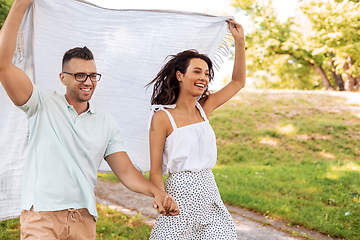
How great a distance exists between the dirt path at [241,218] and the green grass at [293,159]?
0.23 metres

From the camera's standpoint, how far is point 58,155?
2238 millimetres

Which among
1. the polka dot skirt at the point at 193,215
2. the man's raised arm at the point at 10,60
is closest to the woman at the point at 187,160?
the polka dot skirt at the point at 193,215

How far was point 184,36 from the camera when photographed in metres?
3.28

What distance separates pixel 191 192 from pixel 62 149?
3.33ft

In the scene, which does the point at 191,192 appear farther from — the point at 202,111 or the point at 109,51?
the point at 109,51

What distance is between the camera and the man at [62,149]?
2127 millimetres

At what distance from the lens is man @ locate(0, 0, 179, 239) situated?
83.7 inches

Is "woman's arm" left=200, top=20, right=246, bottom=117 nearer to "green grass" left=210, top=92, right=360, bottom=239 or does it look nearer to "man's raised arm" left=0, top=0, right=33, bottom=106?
"man's raised arm" left=0, top=0, right=33, bottom=106

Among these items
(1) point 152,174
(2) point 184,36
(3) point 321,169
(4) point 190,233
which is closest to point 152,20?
(2) point 184,36

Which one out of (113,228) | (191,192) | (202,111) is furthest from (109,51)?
(113,228)

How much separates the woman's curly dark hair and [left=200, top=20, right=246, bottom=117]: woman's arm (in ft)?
1.01

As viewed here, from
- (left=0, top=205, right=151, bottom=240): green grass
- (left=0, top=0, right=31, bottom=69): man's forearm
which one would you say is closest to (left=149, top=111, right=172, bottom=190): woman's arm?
(left=0, top=0, right=31, bottom=69): man's forearm

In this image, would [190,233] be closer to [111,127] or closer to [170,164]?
[170,164]

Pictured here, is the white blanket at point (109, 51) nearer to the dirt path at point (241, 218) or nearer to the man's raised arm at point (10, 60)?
the man's raised arm at point (10, 60)
